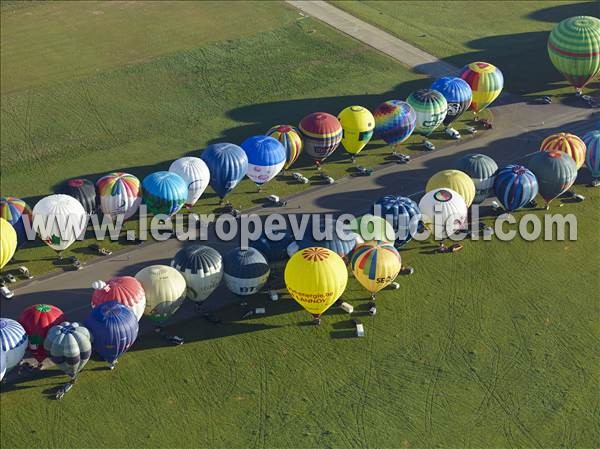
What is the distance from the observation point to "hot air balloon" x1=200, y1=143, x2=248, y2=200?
267 feet

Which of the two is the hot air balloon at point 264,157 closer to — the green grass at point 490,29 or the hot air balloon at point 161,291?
the hot air balloon at point 161,291

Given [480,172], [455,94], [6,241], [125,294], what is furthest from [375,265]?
[455,94]

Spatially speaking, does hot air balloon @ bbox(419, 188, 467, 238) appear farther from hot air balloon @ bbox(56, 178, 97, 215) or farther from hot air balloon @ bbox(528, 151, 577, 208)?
hot air balloon @ bbox(56, 178, 97, 215)

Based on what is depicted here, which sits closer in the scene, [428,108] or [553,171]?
[553,171]

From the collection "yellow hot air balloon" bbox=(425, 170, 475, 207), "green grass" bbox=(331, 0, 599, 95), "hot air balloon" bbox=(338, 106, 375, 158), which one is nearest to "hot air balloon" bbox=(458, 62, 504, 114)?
"green grass" bbox=(331, 0, 599, 95)

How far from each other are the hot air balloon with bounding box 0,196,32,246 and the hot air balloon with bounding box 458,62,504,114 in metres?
50.2

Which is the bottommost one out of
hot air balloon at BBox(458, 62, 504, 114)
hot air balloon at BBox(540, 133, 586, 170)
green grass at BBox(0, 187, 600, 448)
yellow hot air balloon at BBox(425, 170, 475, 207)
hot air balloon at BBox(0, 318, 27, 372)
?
green grass at BBox(0, 187, 600, 448)

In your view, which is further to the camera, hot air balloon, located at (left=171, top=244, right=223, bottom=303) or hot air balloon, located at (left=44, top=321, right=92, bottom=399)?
hot air balloon, located at (left=171, top=244, right=223, bottom=303)

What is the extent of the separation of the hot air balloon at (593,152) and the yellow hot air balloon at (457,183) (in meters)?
14.8

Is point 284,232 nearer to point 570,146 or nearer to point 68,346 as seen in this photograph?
point 68,346

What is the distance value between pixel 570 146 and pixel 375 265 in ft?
90.6

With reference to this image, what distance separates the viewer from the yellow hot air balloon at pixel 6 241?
70750mm

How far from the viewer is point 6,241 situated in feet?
233

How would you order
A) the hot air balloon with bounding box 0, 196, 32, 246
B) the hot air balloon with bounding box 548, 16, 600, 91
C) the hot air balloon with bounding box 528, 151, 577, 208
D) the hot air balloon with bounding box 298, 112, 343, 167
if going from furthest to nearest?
the hot air balloon with bounding box 548, 16, 600, 91
the hot air balloon with bounding box 298, 112, 343, 167
the hot air balloon with bounding box 528, 151, 577, 208
the hot air balloon with bounding box 0, 196, 32, 246
